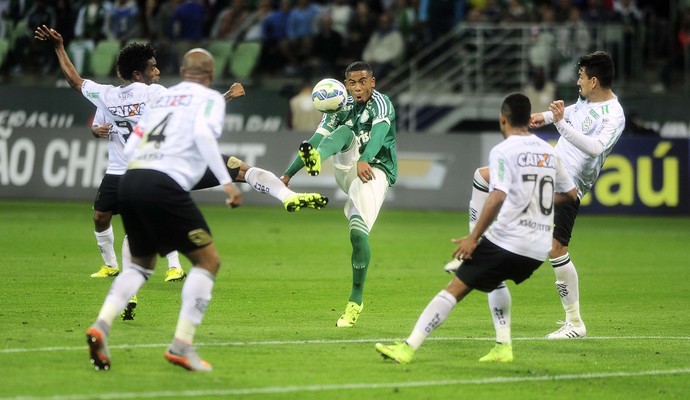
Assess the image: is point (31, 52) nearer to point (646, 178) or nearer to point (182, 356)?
point (646, 178)

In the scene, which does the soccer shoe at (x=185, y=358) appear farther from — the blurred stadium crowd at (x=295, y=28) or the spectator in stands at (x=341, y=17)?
the spectator in stands at (x=341, y=17)

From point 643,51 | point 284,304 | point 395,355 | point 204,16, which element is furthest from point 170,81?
point 395,355

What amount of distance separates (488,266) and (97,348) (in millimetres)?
2768

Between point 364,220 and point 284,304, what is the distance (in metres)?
1.65

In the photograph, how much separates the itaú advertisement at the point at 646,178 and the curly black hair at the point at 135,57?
45.2ft

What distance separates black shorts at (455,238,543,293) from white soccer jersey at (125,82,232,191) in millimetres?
1853

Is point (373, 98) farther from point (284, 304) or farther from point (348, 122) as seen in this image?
point (284, 304)

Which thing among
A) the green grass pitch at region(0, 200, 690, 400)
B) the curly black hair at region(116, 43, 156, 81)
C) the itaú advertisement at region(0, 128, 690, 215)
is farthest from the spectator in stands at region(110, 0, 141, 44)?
the curly black hair at region(116, 43, 156, 81)

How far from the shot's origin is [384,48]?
92.7ft

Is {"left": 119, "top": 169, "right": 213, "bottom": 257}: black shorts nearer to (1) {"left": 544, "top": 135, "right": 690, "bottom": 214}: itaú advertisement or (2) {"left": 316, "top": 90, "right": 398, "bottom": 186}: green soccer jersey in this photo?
(2) {"left": 316, "top": 90, "right": 398, "bottom": 186}: green soccer jersey

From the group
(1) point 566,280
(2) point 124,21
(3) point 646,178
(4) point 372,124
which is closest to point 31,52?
(2) point 124,21

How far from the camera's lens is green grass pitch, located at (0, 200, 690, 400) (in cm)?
826

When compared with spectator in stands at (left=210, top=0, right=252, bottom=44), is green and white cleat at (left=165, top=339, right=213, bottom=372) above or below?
above

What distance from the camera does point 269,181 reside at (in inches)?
444
